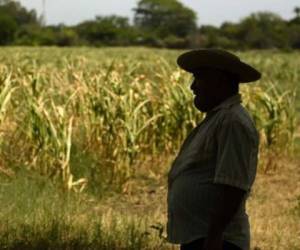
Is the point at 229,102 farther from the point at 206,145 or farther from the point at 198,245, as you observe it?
the point at 198,245

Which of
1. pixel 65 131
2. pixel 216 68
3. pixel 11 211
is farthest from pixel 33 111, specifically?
pixel 216 68

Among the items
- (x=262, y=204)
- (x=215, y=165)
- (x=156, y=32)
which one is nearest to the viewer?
(x=215, y=165)

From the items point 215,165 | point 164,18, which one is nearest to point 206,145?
point 215,165

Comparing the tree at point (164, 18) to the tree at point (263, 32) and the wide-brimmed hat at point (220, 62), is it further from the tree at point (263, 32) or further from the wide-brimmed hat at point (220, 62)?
the wide-brimmed hat at point (220, 62)

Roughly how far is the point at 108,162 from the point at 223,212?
4457mm

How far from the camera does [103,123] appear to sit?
7.57 m

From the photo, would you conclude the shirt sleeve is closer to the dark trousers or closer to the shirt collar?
the shirt collar

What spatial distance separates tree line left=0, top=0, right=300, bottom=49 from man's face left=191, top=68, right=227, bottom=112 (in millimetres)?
59356

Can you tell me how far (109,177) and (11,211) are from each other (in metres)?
1.53

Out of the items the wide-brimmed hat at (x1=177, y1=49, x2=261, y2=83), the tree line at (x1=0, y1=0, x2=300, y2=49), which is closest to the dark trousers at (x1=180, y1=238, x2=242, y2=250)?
the wide-brimmed hat at (x1=177, y1=49, x2=261, y2=83)

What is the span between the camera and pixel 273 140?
8750 millimetres

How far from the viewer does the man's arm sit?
9.13 ft

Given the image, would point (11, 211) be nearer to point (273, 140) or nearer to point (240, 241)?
point (240, 241)

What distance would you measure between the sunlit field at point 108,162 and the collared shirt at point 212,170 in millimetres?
1824
